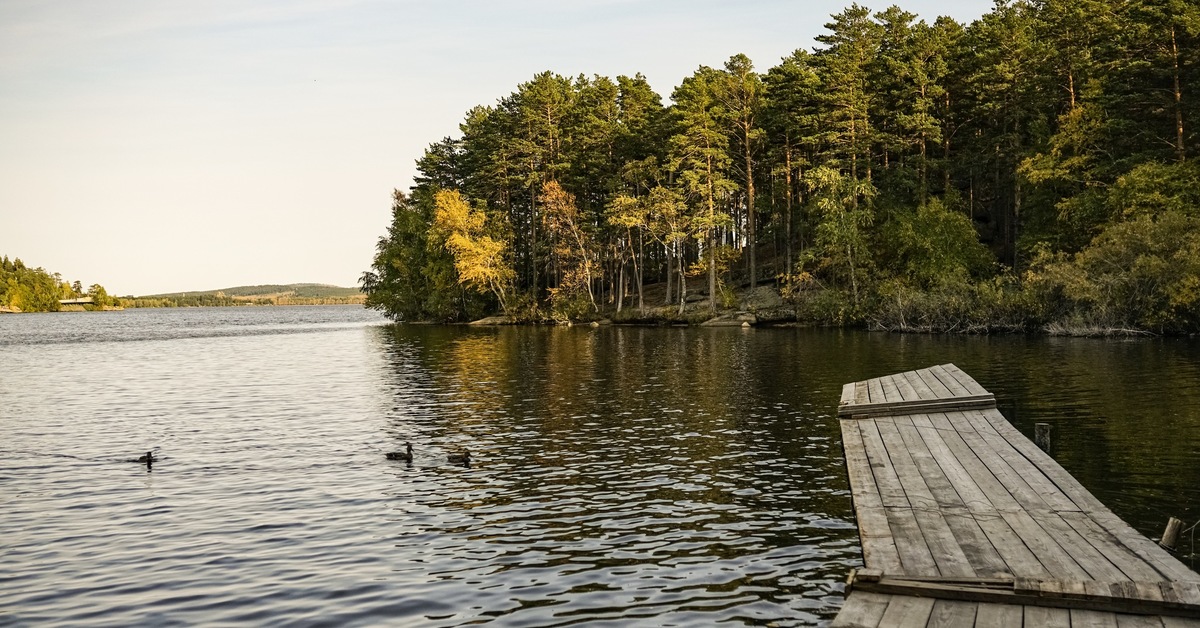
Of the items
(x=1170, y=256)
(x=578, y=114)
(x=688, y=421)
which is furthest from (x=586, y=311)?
(x=688, y=421)

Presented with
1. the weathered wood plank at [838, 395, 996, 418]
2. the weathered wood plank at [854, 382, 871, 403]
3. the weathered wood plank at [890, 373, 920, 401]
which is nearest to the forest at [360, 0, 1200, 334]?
the weathered wood plank at [890, 373, 920, 401]

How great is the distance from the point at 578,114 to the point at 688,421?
225 ft

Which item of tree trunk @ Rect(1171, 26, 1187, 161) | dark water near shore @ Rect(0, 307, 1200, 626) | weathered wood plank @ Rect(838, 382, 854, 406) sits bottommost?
dark water near shore @ Rect(0, 307, 1200, 626)

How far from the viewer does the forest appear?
49906 millimetres

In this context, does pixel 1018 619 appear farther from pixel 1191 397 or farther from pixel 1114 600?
pixel 1191 397

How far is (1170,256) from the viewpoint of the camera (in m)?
43.8

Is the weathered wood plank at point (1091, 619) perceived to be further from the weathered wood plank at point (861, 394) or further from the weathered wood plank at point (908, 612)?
the weathered wood plank at point (861, 394)

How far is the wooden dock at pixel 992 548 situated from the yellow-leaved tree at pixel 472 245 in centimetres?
6887

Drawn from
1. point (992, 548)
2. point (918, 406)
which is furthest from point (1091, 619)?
point (918, 406)

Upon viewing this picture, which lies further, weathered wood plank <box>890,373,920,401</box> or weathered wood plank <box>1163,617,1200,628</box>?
weathered wood plank <box>890,373,920,401</box>

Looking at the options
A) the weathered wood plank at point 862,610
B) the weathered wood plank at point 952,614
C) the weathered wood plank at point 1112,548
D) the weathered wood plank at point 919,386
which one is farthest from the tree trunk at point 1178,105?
the weathered wood plank at point 862,610

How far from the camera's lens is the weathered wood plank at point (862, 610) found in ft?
24.9

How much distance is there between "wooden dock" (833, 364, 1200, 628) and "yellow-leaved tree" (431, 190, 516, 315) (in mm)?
68874

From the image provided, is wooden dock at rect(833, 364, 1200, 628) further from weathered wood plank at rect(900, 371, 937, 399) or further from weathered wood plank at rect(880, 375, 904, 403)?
weathered wood plank at rect(900, 371, 937, 399)
